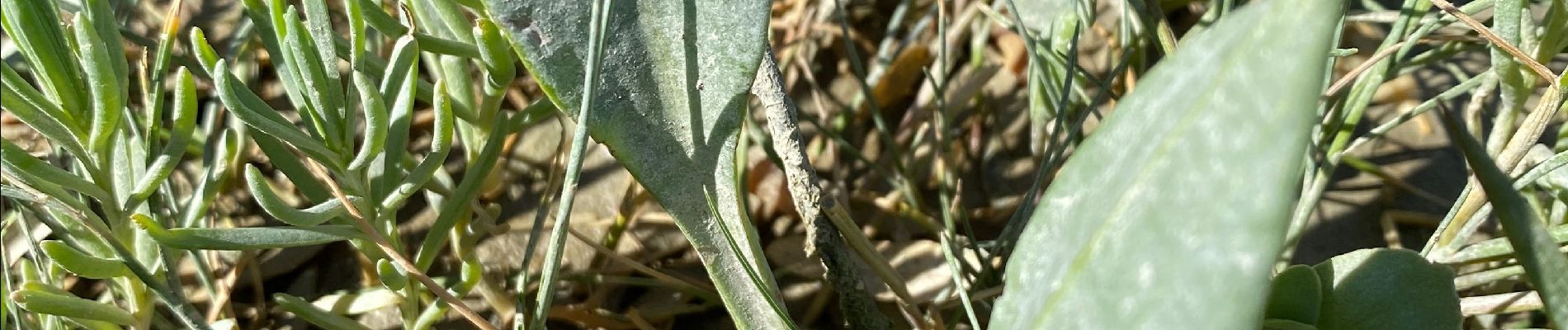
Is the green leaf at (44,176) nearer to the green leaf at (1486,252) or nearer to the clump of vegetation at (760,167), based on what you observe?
the clump of vegetation at (760,167)

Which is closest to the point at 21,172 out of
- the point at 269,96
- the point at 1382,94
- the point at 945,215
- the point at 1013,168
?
the point at 269,96

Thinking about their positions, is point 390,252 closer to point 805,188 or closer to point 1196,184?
point 805,188

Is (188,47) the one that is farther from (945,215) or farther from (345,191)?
(945,215)

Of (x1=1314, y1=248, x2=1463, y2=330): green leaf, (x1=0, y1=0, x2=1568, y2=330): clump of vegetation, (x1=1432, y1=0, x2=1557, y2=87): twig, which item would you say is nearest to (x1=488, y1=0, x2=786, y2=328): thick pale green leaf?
(x1=0, y1=0, x2=1568, y2=330): clump of vegetation

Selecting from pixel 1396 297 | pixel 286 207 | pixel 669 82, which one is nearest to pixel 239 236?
pixel 286 207

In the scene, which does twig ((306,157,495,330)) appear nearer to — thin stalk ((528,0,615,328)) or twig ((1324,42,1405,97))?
thin stalk ((528,0,615,328))

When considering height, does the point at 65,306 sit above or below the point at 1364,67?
above

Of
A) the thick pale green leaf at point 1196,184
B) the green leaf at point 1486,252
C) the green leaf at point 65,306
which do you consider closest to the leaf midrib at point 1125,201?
the thick pale green leaf at point 1196,184
